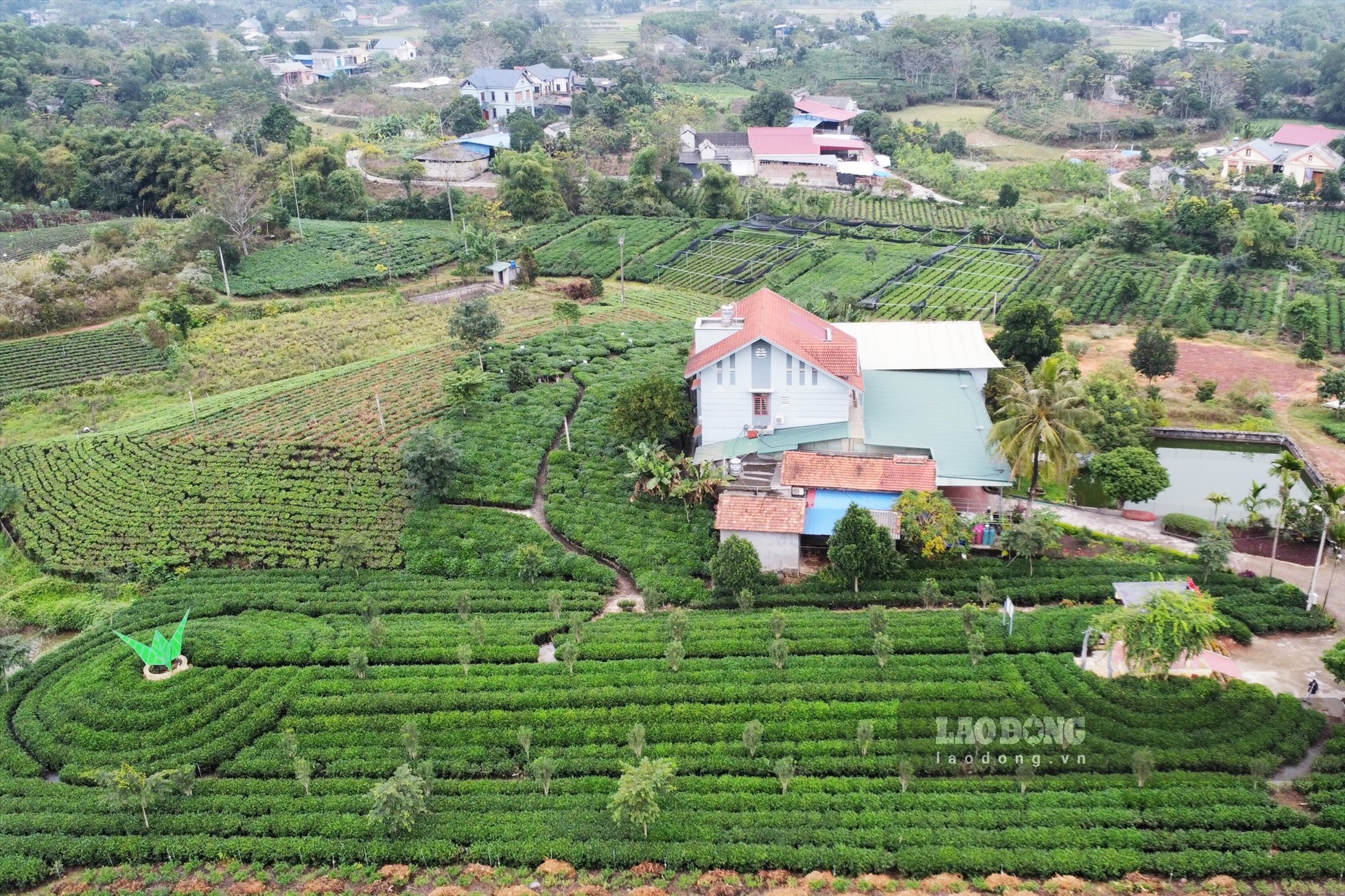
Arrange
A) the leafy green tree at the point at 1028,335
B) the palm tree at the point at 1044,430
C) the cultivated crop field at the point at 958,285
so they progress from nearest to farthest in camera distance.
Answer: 1. the palm tree at the point at 1044,430
2. the leafy green tree at the point at 1028,335
3. the cultivated crop field at the point at 958,285

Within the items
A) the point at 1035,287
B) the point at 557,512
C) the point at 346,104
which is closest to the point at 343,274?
the point at 557,512

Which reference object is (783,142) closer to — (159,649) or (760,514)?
(760,514)

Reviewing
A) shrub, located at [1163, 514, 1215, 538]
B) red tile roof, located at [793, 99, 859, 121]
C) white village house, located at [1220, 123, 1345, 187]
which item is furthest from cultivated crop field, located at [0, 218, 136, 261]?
white village house, located at [1220, 123, 1345, 187]

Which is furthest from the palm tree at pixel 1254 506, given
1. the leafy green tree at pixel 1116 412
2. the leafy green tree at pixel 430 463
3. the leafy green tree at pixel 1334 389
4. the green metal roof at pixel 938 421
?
the leafy green tree at pixel 430 463

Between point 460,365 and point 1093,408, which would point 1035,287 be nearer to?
point 1093,408

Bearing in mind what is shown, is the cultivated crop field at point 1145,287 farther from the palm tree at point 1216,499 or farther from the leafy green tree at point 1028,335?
the palm tree at point 1216,499
